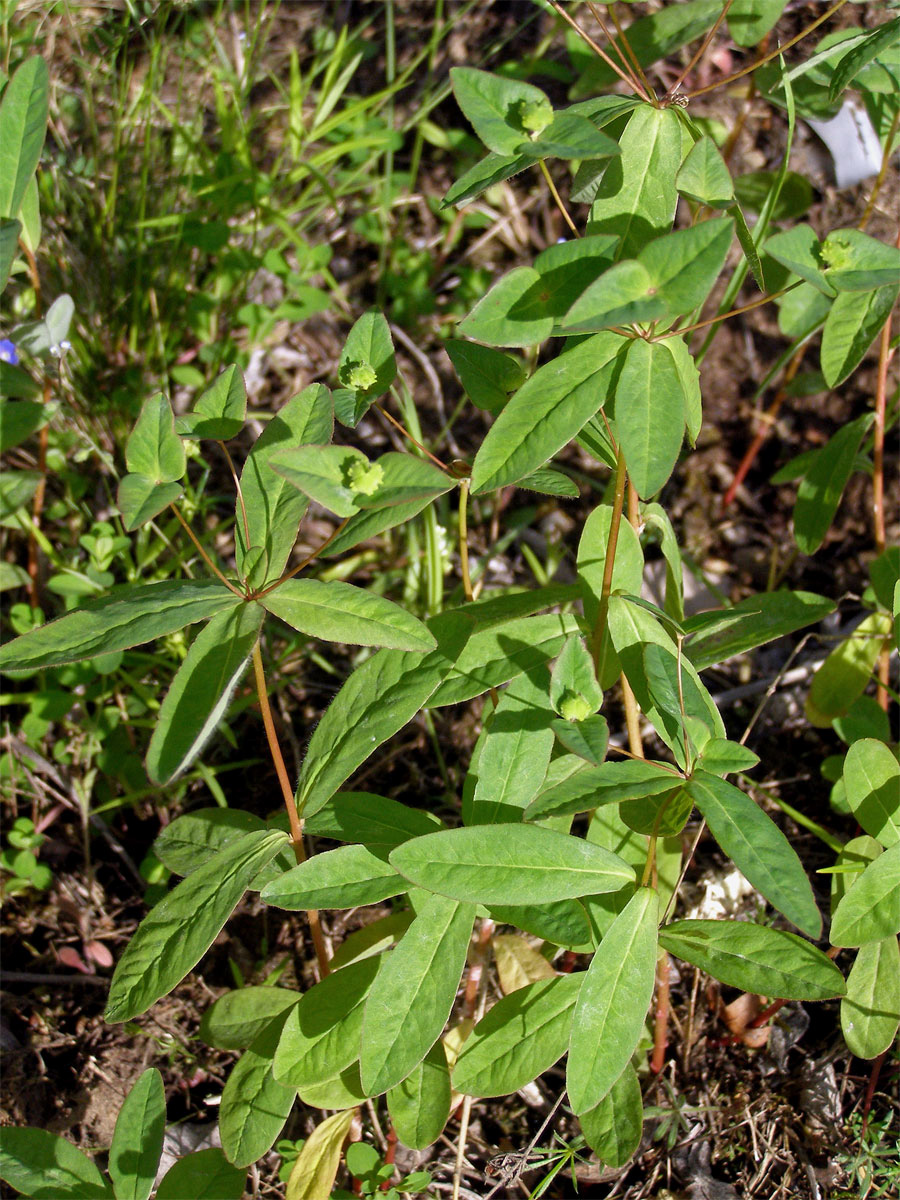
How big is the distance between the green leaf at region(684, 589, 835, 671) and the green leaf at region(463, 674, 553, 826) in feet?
1.12

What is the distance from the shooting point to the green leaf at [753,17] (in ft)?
8.29

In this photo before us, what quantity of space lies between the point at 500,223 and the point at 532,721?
246 cm

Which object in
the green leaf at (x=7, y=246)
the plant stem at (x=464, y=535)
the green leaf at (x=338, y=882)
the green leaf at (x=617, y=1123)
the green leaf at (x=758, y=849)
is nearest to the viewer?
the green leaf at (x=758, y=849)

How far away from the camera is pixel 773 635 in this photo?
6.80ft

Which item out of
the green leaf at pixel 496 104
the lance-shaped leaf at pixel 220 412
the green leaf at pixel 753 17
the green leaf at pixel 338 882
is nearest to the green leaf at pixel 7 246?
→ the lance-shaped leaf at pixel 220 412

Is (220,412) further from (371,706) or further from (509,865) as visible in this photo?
(509,865)

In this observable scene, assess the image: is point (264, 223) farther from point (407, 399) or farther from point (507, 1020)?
point (507, 1020)

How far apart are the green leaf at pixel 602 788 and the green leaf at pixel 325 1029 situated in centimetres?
55

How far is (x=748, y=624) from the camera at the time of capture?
216 cm

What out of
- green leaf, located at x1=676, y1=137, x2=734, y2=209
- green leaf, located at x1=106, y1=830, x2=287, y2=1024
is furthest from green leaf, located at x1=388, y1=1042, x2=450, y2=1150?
green leaf, located at x1=676, y1=137, x2=734, y2=209

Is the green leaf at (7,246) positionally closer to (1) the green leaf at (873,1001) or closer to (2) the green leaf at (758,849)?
(2) the green leaf at (758,849)

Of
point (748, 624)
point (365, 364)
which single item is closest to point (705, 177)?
point (365, 364)

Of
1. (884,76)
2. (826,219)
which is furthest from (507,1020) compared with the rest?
(826,219)

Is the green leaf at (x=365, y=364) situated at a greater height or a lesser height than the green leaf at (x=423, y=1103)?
greater
